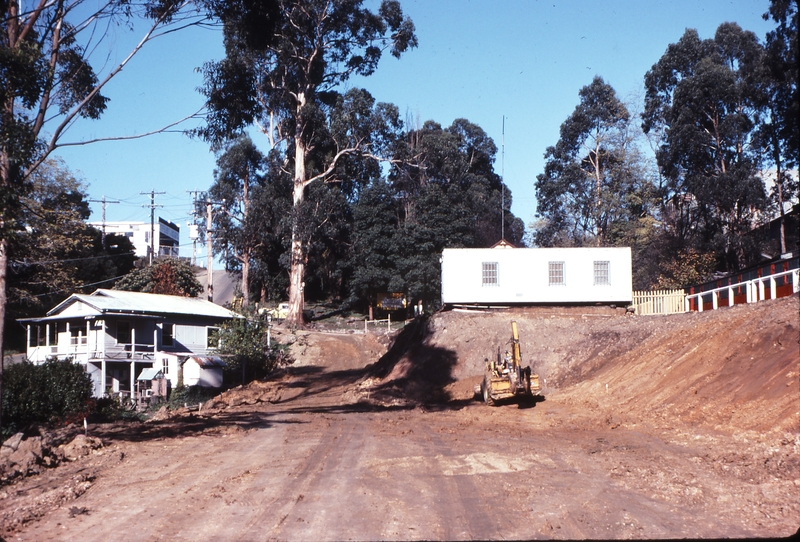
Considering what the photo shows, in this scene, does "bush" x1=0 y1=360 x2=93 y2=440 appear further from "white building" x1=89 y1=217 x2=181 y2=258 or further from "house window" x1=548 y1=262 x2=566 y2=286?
"white building" x1=89 y1=217 x2=181 y2=258

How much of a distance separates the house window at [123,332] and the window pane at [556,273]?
24634mm

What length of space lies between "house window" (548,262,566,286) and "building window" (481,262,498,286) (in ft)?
9.45

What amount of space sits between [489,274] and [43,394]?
75.0ft

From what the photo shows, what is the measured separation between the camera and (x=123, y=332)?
42.2 metres

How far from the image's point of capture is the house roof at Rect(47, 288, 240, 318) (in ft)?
133

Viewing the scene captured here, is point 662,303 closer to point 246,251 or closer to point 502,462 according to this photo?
point 502,462

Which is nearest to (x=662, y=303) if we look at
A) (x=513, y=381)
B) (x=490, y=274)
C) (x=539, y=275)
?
(x=539, y=275)

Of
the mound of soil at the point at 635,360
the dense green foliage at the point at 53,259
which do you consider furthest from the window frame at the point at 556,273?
the dense green foliage at the point at 53,259

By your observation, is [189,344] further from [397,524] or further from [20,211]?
[397,524]

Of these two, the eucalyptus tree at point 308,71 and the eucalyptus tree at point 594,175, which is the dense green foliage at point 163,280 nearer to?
the eucalyptus tree at point 308,71

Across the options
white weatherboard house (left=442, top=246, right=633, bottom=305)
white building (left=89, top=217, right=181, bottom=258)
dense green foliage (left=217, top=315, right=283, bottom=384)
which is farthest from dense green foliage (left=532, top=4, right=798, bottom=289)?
white building (left=89, top=217, right=181, bottom=258)

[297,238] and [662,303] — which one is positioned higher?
[297,238]

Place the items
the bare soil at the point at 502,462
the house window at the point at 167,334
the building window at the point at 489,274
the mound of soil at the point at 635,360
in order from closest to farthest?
the bare soil at the point at 502,462, the mound of soil at the point at 635,360, the building window at the point at 489,274, the house window at the point at 167,334

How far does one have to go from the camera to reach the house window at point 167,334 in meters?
44.3
